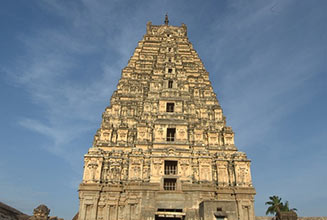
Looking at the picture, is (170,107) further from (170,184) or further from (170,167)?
(170,184)

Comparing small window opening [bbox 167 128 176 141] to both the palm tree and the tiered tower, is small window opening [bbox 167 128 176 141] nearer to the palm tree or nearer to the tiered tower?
the tiered tower

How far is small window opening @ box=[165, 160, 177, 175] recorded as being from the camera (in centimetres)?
3022

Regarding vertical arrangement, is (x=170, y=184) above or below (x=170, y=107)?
below

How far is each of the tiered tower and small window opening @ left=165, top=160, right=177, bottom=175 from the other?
0.38 feet

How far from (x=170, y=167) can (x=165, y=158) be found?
1.50 metres

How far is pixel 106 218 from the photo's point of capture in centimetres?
2752

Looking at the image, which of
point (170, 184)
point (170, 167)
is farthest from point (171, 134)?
point (170, 184)

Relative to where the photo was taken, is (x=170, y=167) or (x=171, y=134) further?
(x=171, y=134)

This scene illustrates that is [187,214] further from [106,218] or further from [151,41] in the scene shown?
[151,41]

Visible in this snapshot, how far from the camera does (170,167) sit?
30.6m

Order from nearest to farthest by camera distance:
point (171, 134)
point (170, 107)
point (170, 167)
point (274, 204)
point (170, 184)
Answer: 1. point (170, 184)
2. point (170, 167)
3. point (171, 134)
4. point (170, 107)
5. point (274, 204)

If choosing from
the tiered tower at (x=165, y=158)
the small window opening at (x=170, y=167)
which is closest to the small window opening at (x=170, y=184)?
the tiered tower at (x=165, y=158)

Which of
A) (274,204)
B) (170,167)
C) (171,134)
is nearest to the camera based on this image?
(170,167)

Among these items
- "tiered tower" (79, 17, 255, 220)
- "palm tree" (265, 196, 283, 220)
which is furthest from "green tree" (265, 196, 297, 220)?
"tiered tower" (79, 17, 255, 220)
